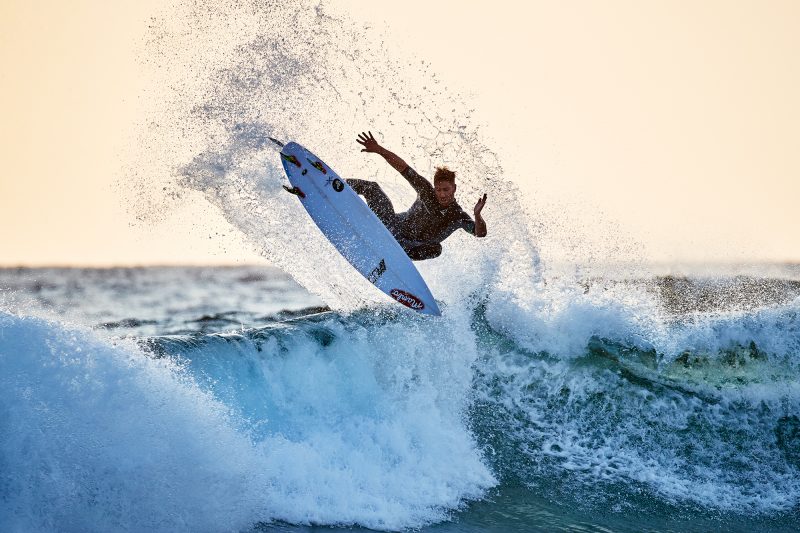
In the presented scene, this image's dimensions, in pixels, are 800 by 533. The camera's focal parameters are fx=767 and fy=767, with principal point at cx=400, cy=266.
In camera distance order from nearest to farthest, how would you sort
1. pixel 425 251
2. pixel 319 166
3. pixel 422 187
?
1. pixel 422 187
2. pixel 319 166
3. pixel 425 251

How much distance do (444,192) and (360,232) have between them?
44.9 inches

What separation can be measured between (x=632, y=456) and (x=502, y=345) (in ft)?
6.70

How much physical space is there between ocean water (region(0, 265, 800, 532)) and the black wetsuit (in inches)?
33.3

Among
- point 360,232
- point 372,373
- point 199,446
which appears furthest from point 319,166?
point 199,446

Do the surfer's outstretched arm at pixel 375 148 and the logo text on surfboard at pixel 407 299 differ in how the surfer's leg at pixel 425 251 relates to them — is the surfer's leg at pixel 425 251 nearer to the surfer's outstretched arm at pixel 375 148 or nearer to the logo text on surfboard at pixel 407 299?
the logo text on surfboard at pixel 407 299

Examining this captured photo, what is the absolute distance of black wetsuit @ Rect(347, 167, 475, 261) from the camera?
8.95 meters

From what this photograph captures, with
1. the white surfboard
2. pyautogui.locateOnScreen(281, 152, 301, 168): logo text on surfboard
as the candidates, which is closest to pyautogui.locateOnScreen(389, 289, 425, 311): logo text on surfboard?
the white surfboard

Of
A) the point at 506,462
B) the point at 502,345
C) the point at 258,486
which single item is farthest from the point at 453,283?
the point at 258,486

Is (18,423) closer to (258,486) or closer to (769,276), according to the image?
(258,486)

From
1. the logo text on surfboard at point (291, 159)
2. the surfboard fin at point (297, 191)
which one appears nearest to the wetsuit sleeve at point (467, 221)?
the surfboard fin at point (297, 191)

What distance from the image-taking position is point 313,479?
20.6 ft

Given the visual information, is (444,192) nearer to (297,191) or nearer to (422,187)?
(422,187)

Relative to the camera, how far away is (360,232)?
9148 millimetres

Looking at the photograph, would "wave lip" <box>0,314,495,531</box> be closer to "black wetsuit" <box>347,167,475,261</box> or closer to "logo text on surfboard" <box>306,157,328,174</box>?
"black wetsuit" <box>347,167,475,261</box>
